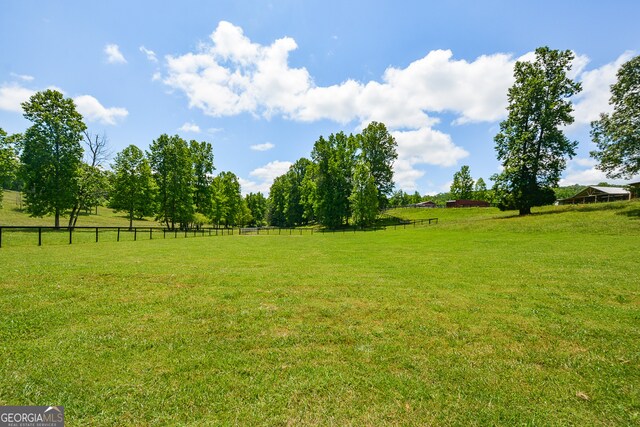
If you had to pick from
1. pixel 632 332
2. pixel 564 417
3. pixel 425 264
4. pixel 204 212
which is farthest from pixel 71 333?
pixel 204 212

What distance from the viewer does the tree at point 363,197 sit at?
4750cm

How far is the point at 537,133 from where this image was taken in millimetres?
37688

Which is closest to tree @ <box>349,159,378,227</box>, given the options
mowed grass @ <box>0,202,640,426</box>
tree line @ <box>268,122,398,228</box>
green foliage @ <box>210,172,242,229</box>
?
tree line @ <box>268,122,398,228</box>

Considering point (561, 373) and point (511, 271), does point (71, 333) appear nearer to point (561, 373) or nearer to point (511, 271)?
point (561, 373)

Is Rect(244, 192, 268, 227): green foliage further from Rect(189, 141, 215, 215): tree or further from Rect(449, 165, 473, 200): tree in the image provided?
Rect(449, 165, 473, 200): tree

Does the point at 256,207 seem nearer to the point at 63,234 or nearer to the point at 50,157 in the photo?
the point at 50,157

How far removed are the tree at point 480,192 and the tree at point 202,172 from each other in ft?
322

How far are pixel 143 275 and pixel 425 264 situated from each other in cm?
1169

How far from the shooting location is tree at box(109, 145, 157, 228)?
44312 mm

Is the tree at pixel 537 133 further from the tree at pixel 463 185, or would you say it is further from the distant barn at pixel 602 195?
the tree at pixel 463 185

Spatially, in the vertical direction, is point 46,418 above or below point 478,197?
below

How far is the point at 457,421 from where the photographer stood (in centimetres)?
299

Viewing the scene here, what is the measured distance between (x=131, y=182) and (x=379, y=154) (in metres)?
47.6

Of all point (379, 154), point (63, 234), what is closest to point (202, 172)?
point (63, 234)
